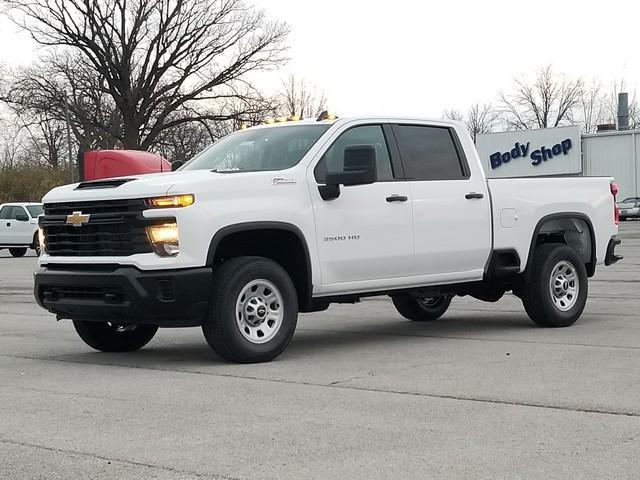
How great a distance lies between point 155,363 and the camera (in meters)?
8.65

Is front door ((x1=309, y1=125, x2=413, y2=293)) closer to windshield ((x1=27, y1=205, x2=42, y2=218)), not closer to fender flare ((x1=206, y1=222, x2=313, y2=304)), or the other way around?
fender flare ((x1=206, y1=222, x2=313, y2=304))

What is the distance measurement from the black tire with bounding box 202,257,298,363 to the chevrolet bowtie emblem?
3.71 feet

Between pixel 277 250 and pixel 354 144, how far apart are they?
120 centimetres

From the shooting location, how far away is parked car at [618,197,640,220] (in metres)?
51.3

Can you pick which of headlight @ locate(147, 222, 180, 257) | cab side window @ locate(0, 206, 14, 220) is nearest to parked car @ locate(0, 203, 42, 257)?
cab side window @ locate(0, 206, 14, 220)

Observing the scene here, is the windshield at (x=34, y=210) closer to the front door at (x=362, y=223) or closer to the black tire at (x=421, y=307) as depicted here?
the black tire at (x=421, y=307)

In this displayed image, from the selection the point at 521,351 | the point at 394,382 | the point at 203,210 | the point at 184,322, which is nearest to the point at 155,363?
the point at 184,322

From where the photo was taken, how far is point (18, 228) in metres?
32.9

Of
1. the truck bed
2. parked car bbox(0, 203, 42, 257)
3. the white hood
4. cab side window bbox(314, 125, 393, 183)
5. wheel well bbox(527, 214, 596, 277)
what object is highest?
cab side window bbox(314, 125, 393, 183)

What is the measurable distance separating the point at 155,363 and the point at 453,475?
4360mm

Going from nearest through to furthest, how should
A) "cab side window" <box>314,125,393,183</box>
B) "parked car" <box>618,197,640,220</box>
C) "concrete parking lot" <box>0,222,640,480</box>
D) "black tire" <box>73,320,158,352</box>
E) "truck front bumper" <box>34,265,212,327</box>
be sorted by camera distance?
"concrete parking lot" <box>0,222,640,480</box> → "truck front bumper" <box>34,265,212,327</box> → "cab side window" <box>314,125,393,183</box> → "black tire" <box>73,320,158,352</box> → "parked car" <box>618,197,640,220</box>

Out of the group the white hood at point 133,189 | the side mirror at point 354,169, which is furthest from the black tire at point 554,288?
the white hood at point 133,189

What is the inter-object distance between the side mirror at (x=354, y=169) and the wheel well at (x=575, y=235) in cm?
275

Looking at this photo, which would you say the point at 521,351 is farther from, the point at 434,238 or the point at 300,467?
the point at 300,467
